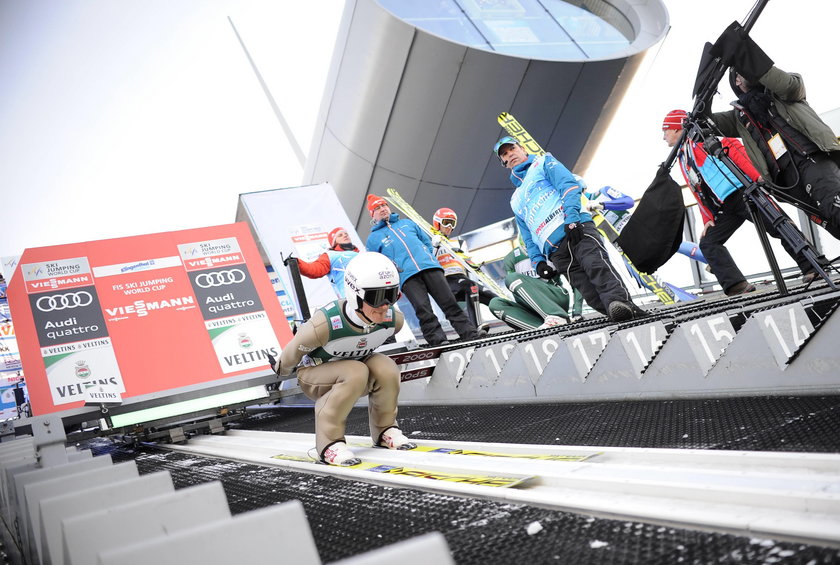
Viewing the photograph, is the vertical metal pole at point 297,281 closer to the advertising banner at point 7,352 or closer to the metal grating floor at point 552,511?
the metal grating floor at point 552,511

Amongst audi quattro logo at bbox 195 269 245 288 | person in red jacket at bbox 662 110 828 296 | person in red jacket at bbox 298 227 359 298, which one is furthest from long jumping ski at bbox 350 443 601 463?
audi quattro logo at bbox 195 269 245 288

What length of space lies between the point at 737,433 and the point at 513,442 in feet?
3.12

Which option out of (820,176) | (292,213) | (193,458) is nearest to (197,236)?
(292,213)

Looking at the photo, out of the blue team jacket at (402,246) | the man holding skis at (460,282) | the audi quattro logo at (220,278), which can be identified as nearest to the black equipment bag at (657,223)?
the blue team jacket at (402,246)

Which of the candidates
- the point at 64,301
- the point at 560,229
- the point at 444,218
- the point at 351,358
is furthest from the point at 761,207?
the point at 64,301

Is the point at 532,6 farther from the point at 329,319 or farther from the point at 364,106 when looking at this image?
the point at 329,319

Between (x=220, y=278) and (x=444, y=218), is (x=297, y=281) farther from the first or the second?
(x=444, y=218)

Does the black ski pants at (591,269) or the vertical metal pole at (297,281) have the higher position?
the vertical metal pole at (297,281)

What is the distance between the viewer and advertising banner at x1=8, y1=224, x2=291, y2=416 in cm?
594

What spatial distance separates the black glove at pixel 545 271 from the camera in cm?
560

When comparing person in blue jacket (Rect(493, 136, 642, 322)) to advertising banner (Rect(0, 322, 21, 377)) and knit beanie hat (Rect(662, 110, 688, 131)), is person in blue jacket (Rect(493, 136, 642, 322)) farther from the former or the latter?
advertising banner (Rect(0, 322, 21, 377))

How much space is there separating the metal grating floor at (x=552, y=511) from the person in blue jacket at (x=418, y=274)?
8.65 feet

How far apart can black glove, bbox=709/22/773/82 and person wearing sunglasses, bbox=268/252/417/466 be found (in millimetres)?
1946

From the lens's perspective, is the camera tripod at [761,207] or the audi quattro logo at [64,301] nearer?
the camera tripod at [761,207]
